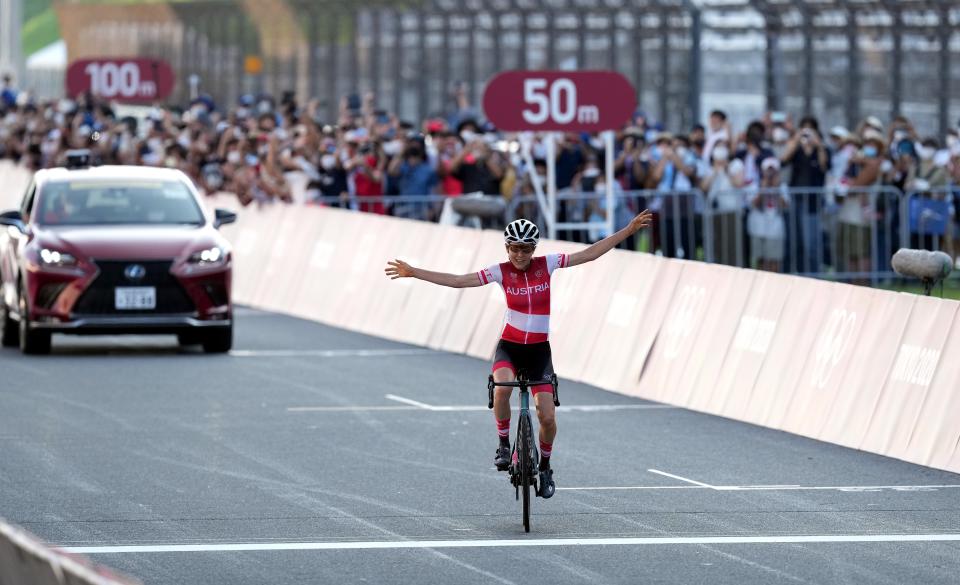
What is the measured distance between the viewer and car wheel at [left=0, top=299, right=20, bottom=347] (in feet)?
72.8

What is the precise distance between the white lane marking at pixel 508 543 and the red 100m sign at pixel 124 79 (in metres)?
28.3

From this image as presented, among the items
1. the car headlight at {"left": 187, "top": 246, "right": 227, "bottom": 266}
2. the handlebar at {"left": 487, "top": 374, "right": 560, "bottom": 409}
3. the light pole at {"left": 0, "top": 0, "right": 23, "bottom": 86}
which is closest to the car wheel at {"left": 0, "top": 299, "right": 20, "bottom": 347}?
the car headlight at {"left": 187, "top": 246, "right": 227, "bottom": 266}

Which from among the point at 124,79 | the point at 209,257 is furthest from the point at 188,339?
the point at 124,79

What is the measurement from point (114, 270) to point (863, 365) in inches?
311

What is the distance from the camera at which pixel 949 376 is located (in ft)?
47.3

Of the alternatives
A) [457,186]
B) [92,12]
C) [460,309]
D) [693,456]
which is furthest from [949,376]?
[92,12]

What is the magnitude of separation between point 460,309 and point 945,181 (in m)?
6.09

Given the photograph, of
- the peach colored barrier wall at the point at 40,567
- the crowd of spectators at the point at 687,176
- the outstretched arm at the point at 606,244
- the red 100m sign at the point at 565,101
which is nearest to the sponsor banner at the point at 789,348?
the outstretched arm at the point at 606,244

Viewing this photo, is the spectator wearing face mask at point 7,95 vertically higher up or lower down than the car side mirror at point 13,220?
higher up

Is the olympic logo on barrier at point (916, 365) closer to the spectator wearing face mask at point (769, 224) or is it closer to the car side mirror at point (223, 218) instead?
the car side mirror at point (223, 218)

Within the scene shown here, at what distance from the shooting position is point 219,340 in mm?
21391

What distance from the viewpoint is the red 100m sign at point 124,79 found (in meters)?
38.7

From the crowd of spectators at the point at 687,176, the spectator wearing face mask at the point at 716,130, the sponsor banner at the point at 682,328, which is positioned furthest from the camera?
the spectator wearing face mask at the point at 716,130

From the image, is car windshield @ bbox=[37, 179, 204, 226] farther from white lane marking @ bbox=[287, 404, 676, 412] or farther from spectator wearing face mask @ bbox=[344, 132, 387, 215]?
spectator wearing face mask @ bbox=[344, 132, 387, 215]
